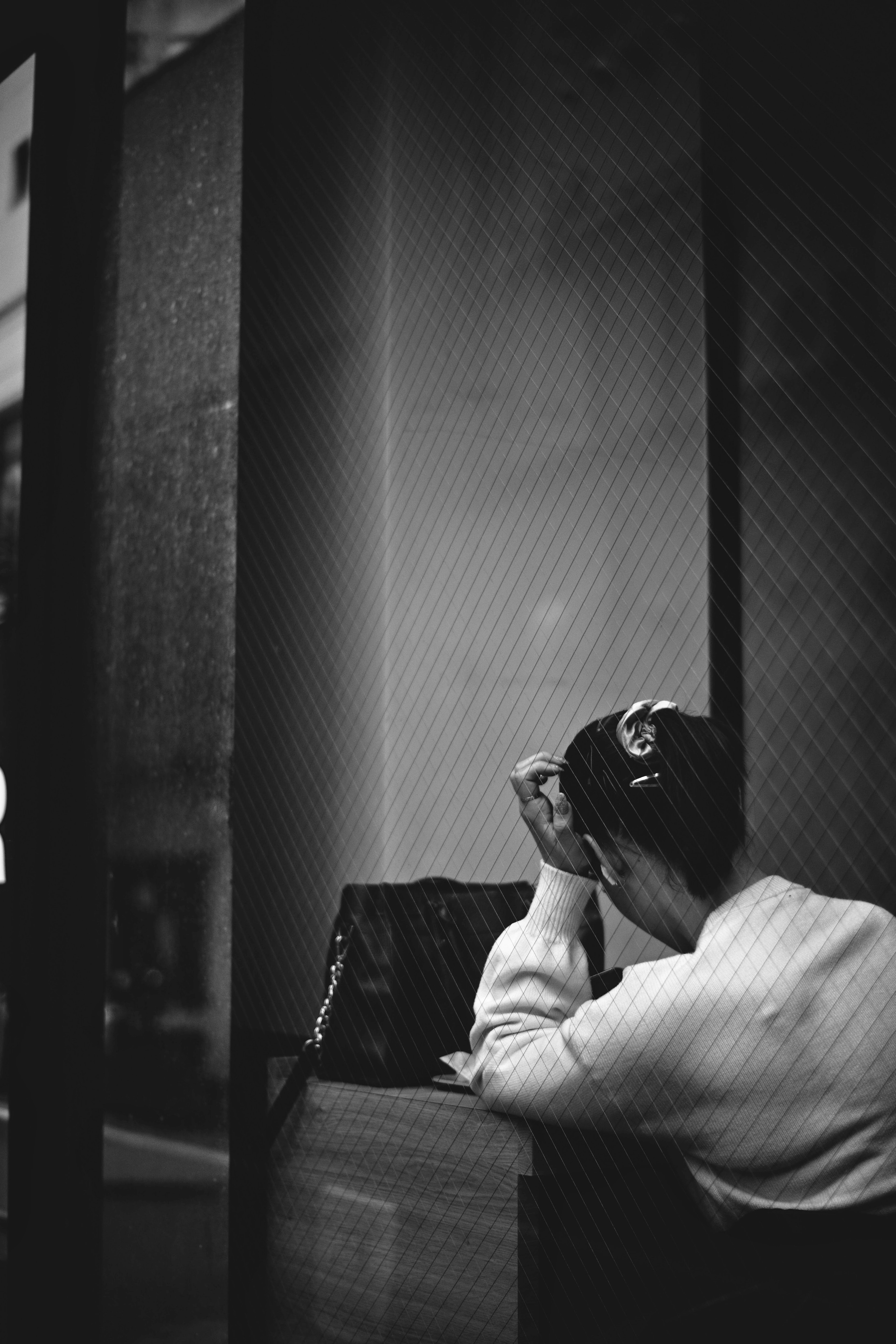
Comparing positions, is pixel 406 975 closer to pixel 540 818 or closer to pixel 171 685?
pixel 540 818

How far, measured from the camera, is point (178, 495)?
1.90 metres

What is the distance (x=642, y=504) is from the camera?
1.42 m

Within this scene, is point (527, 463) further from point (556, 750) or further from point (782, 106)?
point (782, 106)

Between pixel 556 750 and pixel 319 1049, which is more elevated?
pixel 556 750

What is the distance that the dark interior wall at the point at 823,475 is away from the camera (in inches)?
42.7

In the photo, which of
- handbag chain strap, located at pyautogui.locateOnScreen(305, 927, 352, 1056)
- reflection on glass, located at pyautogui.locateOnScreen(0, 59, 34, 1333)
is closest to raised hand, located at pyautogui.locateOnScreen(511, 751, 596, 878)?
handbag chain strap, located at pyautogui.locateOnScreen(305, 927, 352, 1056)

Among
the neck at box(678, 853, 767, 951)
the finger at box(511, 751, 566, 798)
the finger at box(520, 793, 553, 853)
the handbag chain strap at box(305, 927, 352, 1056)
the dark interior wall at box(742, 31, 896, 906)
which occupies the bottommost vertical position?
the handbag chain strap at box(305, 927, 352, 1056)

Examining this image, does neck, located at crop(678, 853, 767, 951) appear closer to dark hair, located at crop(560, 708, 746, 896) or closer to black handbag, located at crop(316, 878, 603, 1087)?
dark hair, located at crop(560, 708, 746, 896)

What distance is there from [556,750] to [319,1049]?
493mm

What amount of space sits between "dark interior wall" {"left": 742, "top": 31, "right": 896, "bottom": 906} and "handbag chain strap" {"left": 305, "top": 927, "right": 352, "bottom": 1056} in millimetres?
556

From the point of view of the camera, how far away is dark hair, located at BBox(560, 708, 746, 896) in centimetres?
121

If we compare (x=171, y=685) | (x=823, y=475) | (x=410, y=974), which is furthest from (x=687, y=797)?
(x=171, y=685)

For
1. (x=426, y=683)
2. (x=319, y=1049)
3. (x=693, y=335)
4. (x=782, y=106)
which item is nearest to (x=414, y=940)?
(x=319, y=1049)

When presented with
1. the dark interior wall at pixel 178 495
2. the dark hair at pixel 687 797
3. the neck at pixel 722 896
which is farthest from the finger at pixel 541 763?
the dark interior wall at pixel 178 495
